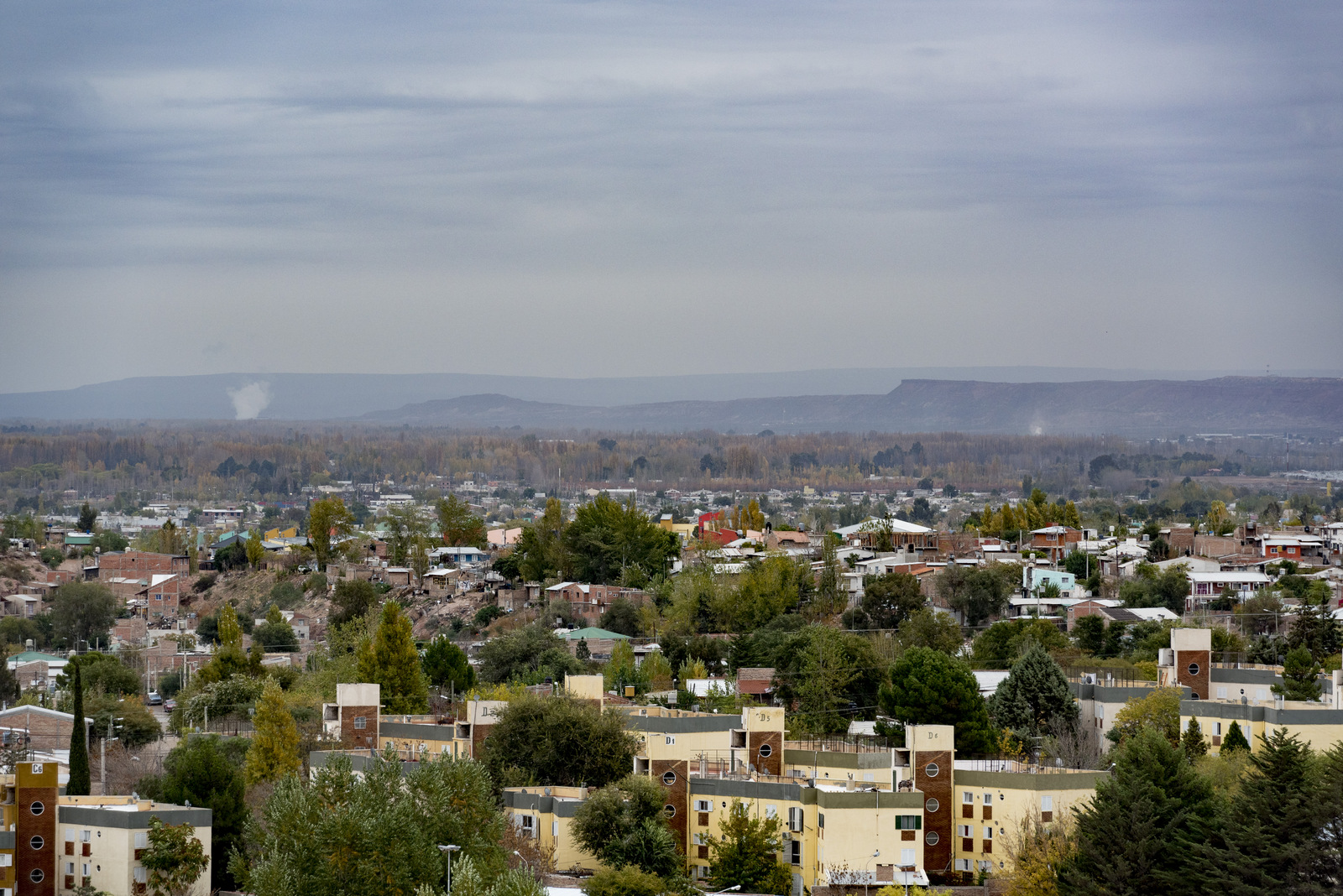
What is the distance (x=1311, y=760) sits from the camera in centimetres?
2455

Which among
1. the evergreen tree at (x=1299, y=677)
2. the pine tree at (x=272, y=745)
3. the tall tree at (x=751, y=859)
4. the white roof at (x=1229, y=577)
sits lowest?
the tall tree at (x=751, y=859)

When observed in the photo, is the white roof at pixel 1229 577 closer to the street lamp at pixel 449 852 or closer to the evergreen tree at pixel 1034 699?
the evergreen tree at pixel 1034 699

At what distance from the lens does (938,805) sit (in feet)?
90.5

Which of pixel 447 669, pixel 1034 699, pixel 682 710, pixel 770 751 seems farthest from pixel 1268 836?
pixel 447 669

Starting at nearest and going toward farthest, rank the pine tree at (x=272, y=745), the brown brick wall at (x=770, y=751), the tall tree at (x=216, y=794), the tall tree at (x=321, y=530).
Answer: the tall tree at (x=216, y=794)
the brown brick wall at (x=770, y=751)
the pine tree at (x=272, y=745)
the tall tree at (x=321, y=530)

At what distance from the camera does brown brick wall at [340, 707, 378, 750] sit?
3169 centimetres

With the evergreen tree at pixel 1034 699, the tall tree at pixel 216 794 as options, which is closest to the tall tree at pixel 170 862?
the tall tree at pixel 216 794

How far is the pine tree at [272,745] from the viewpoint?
30.8 meters

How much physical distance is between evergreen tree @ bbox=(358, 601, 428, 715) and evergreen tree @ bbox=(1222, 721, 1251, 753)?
15.7 metres

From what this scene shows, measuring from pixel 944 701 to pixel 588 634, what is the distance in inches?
634

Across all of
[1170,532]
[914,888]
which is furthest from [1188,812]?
[1170,532]

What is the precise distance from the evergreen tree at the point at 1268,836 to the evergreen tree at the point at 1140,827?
0.35 m

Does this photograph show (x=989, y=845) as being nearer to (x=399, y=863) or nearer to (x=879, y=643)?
(x=399, y=863)

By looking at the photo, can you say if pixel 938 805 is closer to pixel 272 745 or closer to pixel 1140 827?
pixel 1140 827
